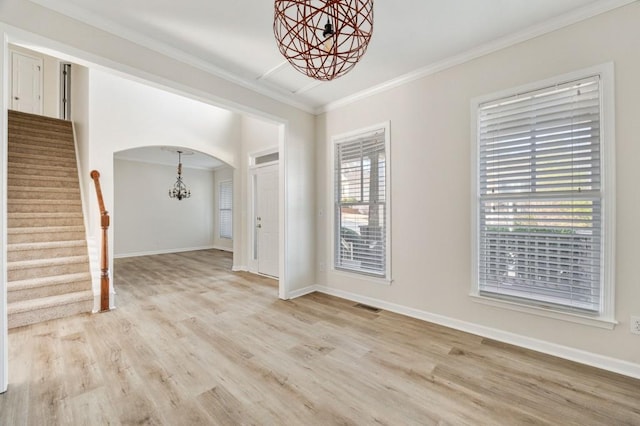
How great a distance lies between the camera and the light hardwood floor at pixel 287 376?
1.63 m

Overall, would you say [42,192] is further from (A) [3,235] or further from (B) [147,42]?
(B) [147,42]

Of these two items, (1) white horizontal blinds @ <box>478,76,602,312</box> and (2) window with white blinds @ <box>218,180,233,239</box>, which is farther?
(2) window with white blinds @ <box>218,180,233,239</box>

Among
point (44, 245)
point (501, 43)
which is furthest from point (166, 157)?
point (501, 43)

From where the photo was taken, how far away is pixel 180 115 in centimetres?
491

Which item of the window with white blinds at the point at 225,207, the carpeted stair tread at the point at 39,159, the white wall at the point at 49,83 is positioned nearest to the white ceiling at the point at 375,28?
the carpeted stair tread at the point at 39,159

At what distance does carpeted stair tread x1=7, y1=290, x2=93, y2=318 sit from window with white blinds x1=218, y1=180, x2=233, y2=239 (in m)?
5.19

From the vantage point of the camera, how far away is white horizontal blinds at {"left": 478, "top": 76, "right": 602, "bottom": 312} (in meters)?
2.13

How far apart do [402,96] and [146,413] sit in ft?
11.8

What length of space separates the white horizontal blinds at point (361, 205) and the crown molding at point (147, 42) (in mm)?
1308

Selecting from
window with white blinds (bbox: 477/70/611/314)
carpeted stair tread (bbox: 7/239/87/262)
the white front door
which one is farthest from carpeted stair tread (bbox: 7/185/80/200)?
window with white blinds (bbox: 477/70/611/314)

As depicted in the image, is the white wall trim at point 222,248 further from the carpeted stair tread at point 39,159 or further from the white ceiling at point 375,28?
the white ceiling at point 375,28

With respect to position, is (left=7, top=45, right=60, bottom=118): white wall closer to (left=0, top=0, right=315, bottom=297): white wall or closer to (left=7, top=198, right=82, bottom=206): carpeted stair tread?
(left=7, top=198, right=82, bottom=206): carpeted stair tread

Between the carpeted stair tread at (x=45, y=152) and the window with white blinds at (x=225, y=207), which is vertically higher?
the carpeted stair tread at (x=45, y=152)

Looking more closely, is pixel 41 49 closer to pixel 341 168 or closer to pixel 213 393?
pixel 213 393
